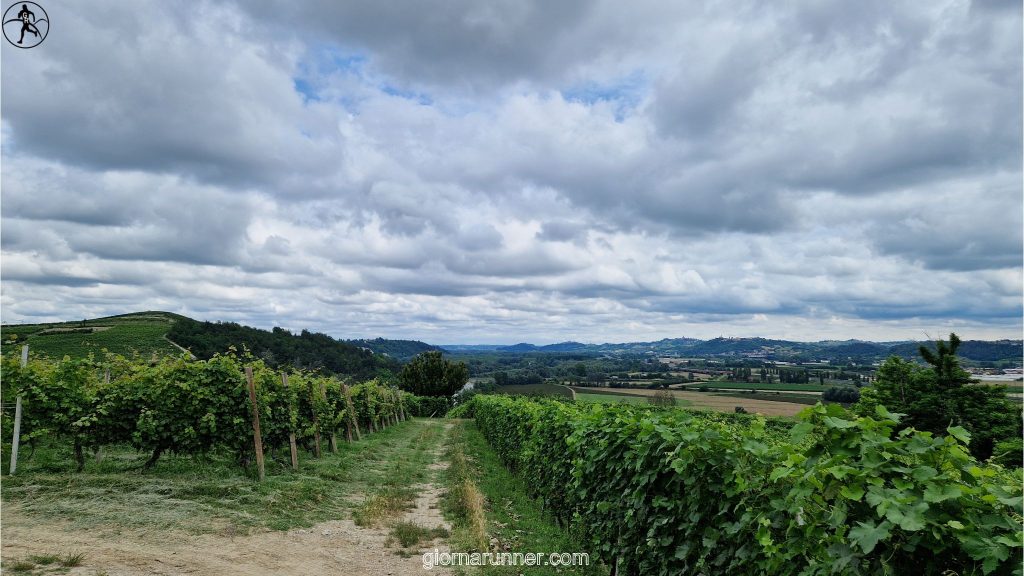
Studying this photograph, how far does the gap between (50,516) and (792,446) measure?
10274 millimetres

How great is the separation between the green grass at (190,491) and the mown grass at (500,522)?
1434 mm

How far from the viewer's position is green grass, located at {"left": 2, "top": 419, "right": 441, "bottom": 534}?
8.30m

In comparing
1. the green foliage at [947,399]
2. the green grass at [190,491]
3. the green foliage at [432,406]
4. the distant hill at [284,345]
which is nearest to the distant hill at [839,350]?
the green foliage at [947,399]

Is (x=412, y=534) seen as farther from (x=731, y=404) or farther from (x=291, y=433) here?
(x=731, y=404)

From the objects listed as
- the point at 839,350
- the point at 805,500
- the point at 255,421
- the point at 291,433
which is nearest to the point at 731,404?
the point at 839,350

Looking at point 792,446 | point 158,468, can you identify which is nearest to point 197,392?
point 158,468

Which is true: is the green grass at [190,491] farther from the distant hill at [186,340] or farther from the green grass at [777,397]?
the green grass at [777,397]

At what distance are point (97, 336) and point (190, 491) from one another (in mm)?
73344

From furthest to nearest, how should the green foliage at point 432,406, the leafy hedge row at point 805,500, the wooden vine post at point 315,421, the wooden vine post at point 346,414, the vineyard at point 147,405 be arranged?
the green foliage at point 432,406 < the wooden vine post at point 346,414 < the wooden vine post at point 315,421 < the vineyard at point 147,405 < the leafy hedge row at point 805,500

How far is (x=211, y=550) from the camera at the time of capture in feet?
24.1

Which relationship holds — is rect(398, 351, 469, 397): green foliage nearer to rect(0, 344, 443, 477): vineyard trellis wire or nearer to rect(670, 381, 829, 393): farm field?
rect(670, 381, 829, 393): farm field

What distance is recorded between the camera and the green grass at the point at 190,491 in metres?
8.30

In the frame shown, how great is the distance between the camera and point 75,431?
11.1m

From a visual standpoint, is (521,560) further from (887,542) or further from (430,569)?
(887,542)
